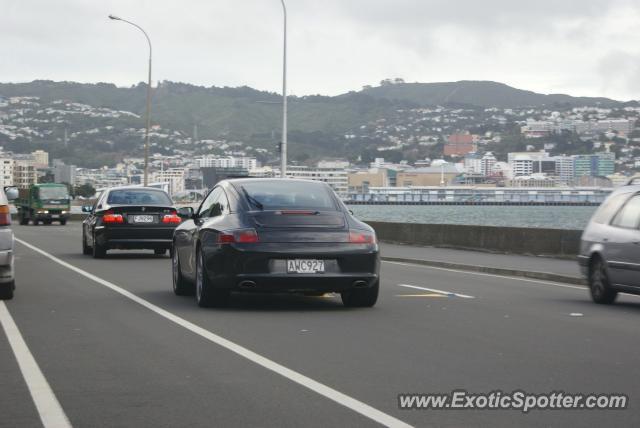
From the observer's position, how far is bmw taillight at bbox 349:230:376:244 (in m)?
13.5

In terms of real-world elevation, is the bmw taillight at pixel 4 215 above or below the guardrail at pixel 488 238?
above

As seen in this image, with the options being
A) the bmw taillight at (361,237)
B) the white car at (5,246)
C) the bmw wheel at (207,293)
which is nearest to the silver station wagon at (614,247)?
the bmw taillight at (361,237)

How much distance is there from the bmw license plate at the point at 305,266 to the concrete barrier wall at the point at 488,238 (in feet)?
Result: 47.9

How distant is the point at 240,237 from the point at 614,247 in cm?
464

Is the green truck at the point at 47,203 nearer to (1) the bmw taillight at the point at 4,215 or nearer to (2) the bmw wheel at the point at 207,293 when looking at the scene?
(1) the bmw taillight at the point at 4,215

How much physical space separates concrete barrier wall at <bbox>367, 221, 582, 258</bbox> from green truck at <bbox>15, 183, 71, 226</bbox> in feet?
87.8

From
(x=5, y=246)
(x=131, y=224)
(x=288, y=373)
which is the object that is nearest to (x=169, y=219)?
(x=131, y=224)

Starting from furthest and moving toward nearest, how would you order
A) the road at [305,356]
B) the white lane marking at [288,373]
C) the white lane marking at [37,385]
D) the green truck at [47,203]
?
1. the green truck at [47,203]
2. the road at [305,356]
3. the white lane marking at [288,373]
4. the white lane marking at [37,385]

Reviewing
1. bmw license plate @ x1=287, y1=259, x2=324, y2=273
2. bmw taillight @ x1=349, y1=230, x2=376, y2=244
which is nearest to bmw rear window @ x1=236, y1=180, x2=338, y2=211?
bmw taillight @ x1=349, y1=230, x2=376, y2=244

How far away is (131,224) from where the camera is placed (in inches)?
996

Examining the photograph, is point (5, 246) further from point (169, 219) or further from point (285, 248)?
point (169, 219)

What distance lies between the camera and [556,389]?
315 inches

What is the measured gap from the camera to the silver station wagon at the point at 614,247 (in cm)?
1464

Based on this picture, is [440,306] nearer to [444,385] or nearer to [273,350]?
[273,350]
